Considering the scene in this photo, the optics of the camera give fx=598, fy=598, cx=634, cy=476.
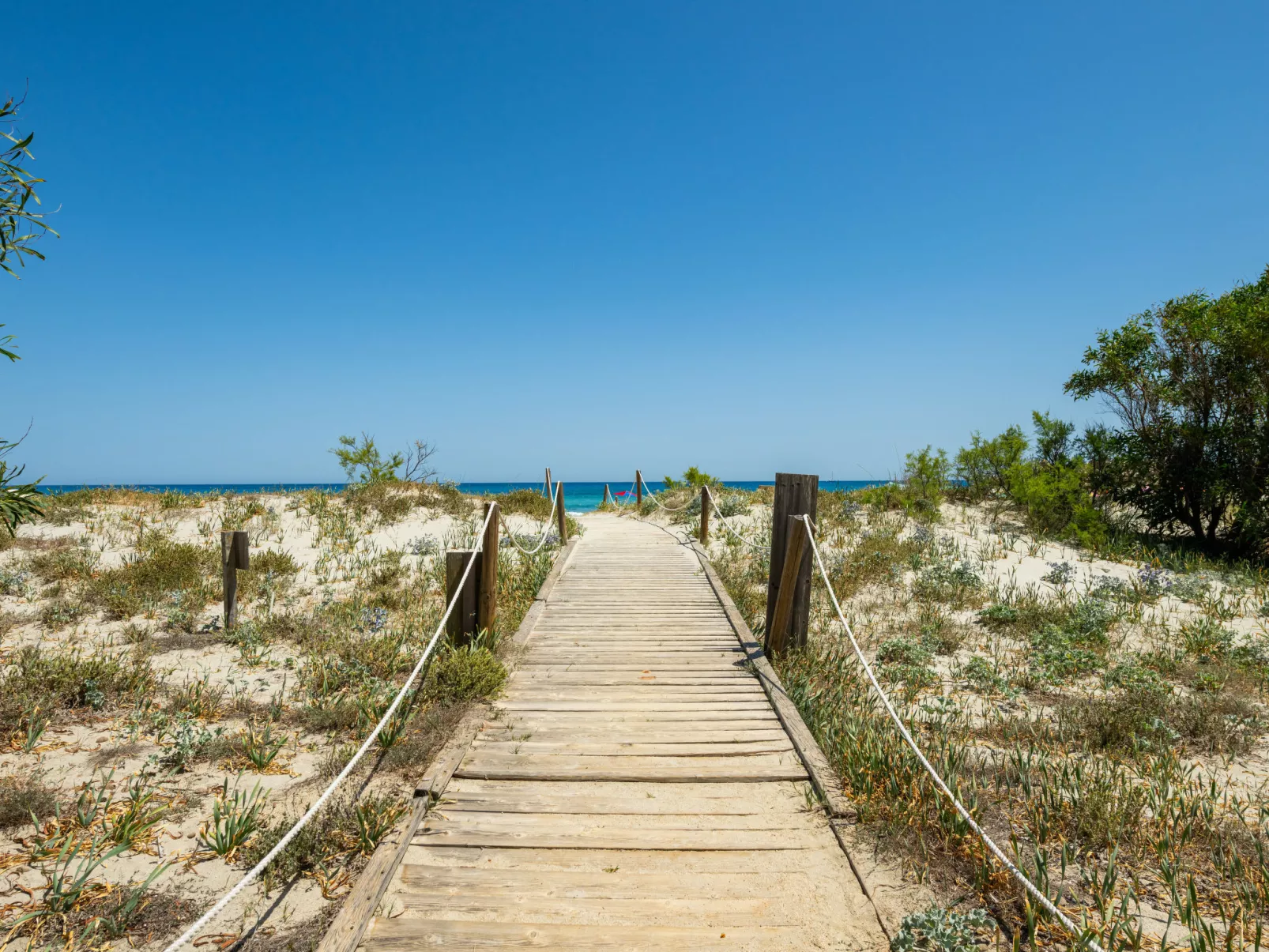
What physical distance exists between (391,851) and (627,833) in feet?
4.42

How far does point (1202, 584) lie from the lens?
30.3ft

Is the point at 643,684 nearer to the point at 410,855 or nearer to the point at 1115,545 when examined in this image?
the point at 410,855

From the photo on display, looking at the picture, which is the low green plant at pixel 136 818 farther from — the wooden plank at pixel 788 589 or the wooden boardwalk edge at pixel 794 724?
the wooden plank at pixel 788 589

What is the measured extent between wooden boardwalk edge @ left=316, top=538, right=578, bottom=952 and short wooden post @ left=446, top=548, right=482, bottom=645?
985 millimetres

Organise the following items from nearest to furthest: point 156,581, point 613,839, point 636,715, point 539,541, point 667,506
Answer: point 613,839 < point 636,715 < point 156,581 < point 539,541 < point 667,506

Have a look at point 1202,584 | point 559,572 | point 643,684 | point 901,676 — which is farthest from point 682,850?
point 1202,584

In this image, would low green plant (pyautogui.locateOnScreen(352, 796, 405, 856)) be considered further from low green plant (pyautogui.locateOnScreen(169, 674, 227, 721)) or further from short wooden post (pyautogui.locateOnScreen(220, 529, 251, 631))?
short wooden post (pyautogui.locateOnScreen(220, 529, 251, 631))

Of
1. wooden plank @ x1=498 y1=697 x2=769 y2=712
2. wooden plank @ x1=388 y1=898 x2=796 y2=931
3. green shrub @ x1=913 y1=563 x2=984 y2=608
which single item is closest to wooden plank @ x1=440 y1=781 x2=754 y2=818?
wooden plank @ x1=388 y1=898 x2=796 y2=931

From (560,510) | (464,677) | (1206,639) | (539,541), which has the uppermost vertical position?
(560,510)

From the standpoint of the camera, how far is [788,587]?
249 inches

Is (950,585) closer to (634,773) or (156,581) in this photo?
(634,773)

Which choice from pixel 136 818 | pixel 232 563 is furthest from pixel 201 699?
pixel 232 563

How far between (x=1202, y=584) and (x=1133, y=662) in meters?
4.08

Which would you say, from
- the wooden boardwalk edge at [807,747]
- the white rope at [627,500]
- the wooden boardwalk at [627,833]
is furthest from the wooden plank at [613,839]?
the white rope at [627,500]
